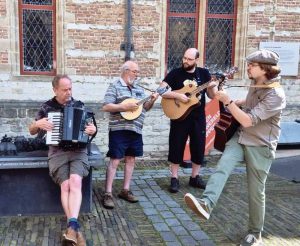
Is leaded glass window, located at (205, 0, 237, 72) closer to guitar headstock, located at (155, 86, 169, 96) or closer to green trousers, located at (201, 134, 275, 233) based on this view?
guitar headstock, located at (155, 86, 169, 96)

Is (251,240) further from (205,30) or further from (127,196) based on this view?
(205,30)

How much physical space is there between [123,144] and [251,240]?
1.95m

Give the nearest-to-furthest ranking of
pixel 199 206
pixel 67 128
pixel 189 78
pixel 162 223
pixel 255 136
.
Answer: pixel 199 206 < pixel 255 136 < pixel 67 128 < pixel 162 223 < pixel 189 78

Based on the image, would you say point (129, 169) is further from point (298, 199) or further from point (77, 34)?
point (77, 34)

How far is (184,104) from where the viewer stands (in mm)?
5379

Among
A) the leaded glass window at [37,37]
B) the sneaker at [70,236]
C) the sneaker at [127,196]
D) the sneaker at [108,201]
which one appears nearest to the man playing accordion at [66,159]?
the sneaker at [70,236]

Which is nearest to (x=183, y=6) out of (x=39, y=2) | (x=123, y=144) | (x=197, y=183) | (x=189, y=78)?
(x=39, y=2)

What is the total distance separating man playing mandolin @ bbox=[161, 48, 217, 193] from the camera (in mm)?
5379

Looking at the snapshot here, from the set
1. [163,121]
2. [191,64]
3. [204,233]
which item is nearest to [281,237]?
[204,233]

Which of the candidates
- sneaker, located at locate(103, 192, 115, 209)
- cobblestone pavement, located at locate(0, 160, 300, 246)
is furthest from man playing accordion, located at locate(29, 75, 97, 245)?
sneaker, located at locate(103, 192, 115, 209)

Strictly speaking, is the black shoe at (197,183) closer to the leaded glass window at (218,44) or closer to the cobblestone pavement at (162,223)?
the cobblestone pavement at (162,223)

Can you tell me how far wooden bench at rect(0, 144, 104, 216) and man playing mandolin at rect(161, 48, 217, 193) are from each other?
1361 mm

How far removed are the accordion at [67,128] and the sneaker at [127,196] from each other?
1.30 m

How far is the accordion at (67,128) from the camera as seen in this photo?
4.12 meters
